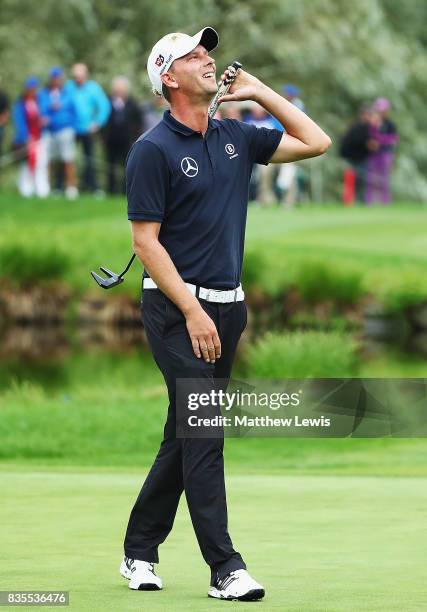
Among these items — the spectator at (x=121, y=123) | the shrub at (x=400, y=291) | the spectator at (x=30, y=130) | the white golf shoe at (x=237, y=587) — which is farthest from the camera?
the spectator at (x=121, y=123)

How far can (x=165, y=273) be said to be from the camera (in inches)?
195

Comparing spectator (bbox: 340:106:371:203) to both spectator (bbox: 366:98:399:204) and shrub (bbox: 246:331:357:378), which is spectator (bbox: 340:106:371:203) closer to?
spectator (bbox: 366:98:399:204)

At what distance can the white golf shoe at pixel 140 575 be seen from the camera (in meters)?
5.00

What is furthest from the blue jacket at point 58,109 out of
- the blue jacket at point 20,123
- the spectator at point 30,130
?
the blue jacket at point 20,123

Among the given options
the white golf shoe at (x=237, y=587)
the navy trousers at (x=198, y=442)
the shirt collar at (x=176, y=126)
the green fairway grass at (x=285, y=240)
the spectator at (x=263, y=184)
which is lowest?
the white golf shoe at (x=237, y=587)

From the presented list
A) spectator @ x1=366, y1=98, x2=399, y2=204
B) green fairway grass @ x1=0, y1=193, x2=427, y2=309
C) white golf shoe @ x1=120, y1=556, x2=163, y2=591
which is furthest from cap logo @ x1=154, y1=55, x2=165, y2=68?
spectator @ x1=366, y1=98, x2=399, y2=204

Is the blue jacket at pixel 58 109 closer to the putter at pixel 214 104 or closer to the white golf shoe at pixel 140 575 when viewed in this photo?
the putter at pixel 214 104

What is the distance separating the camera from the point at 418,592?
15.6ft

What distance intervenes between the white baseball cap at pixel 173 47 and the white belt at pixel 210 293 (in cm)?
66

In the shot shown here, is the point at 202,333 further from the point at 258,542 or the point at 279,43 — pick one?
the point at 279,43

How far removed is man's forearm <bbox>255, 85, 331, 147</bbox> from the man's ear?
1.20 ft

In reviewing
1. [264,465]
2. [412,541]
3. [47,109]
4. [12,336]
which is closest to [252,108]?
[47,109]

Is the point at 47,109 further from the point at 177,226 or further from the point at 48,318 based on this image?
the point at 177,226

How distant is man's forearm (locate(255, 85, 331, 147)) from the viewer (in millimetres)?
5359
